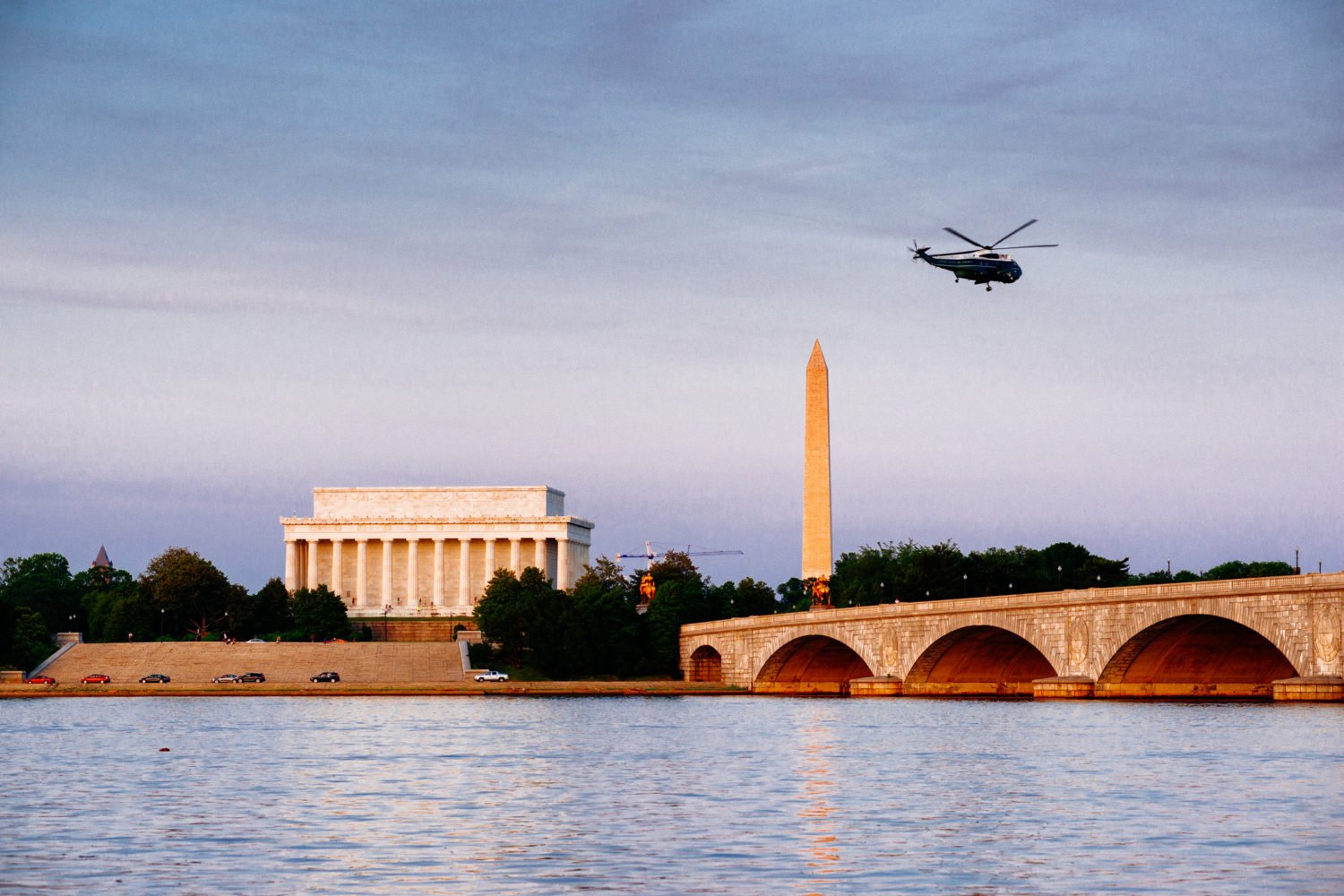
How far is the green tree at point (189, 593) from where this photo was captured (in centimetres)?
16100

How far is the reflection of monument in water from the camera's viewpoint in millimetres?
121250

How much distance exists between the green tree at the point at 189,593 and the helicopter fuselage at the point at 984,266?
97037 millimetres

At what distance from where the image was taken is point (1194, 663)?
300 ft

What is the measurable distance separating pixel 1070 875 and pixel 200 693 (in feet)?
335

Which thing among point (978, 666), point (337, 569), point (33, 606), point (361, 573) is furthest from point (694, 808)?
point (337, 569)

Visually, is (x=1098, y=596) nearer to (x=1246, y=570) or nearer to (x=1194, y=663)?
(x=1194, y=663)

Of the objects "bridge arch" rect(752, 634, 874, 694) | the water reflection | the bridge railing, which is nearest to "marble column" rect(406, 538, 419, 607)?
"bridge arch" rect(752, 634, 874, 694)

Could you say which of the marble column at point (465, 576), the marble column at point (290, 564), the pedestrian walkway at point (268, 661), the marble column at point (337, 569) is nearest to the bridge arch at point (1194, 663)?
the pedestrian walkway at point (268, 661)

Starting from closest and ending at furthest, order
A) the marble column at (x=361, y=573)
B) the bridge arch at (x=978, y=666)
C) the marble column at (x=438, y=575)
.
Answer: the bridge arch at (x=978, y=666), the marble column at (x=361, y=573), the marble column at (x=438, y=575)

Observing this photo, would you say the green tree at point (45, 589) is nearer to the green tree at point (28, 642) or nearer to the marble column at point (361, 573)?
the green tree at point (28, 642)

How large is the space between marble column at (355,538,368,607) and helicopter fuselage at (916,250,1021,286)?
410 ft

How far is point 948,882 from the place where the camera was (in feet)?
89.3

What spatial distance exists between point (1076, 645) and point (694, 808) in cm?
5492

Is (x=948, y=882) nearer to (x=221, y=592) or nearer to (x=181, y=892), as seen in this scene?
(x=181, y=892)
